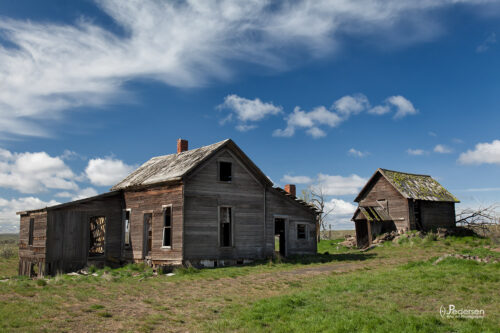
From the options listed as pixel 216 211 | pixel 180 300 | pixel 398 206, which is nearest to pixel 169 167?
pixel 216 211

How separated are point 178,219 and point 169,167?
4387 millimetres

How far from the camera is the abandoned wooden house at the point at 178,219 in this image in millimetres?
20625

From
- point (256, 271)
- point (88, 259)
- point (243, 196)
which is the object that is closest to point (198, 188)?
point (243, 196)

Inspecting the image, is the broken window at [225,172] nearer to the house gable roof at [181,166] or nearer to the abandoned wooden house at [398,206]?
the house gable roof at [181,166]

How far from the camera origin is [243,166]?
75.3ft

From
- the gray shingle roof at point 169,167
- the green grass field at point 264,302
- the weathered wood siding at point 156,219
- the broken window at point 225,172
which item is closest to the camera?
the green grass field at point 264,302

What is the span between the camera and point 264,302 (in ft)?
34.0

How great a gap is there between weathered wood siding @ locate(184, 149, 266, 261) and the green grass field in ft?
11.8

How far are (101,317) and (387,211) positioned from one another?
30511 mm

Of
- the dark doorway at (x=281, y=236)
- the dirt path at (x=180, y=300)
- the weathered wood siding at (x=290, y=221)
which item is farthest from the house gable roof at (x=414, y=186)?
the dirt path at (x=180, y=300)

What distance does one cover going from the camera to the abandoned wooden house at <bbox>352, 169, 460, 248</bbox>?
112 feet

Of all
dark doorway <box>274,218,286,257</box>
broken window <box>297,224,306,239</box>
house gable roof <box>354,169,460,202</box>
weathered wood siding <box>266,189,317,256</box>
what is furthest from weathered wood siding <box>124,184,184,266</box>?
house gable roof <box>354,169,460,202</box>

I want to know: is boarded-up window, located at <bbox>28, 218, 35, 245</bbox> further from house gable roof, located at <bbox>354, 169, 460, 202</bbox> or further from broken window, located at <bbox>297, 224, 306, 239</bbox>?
house gable roof, located at <bbox>354, 169, 460, 202</bbox>

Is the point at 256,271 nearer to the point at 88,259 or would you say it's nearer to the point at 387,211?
the point at 88,259
